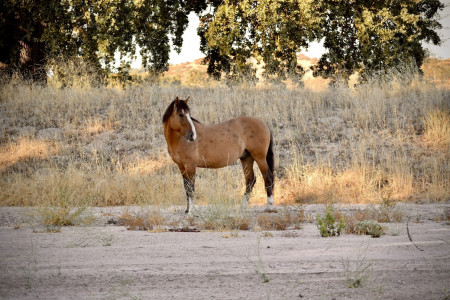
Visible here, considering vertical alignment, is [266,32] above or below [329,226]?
above

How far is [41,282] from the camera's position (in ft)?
12.9

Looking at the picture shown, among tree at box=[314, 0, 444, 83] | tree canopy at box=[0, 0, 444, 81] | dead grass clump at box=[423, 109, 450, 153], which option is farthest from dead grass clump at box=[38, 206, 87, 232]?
tree at box=[314, 0, 444, 83]

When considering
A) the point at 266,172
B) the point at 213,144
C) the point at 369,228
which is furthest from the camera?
the point at 266,172

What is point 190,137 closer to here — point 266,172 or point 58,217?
point 266,172

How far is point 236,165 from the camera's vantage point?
43.5ft

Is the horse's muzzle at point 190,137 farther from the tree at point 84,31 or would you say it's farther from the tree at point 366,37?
the tree at point 366,37

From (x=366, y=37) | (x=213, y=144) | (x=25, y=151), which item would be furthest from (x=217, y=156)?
(x=366, y=37)

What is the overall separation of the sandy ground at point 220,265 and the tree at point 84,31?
44.6ft

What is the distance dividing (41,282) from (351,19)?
2094 centimetres

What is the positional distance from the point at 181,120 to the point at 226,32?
40.6ft

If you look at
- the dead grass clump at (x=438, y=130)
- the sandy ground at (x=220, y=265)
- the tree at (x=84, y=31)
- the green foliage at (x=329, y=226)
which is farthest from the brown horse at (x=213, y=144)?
the tree at (x=84, y=31)

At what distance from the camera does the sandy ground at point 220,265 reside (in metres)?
3.66

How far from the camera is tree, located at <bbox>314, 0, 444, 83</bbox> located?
20500mm

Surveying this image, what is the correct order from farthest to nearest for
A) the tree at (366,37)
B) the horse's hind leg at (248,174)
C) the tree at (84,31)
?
the tree at (366,37) → the tree at (84,31) → the horse's hind leg at (248,174)
